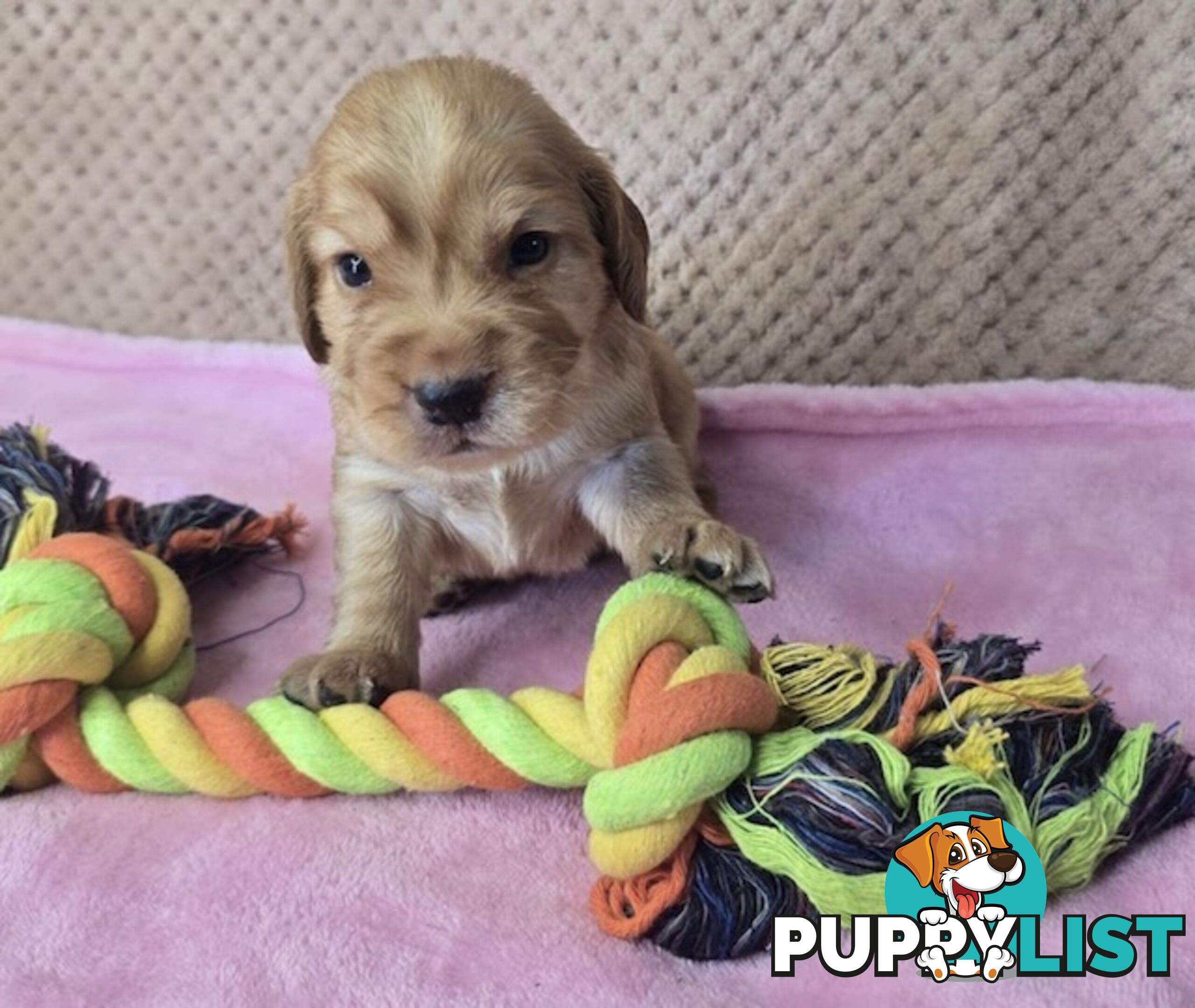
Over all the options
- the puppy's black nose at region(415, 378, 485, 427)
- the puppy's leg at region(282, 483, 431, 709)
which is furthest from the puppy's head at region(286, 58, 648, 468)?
the puppy's leg at region(282, 483, 431, 709)

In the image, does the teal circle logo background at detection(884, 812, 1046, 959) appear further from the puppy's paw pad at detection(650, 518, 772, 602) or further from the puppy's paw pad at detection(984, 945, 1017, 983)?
the puppy's paw pad at detection(650, 518, 772, 602)

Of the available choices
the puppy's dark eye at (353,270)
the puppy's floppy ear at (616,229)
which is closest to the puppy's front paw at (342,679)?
the puppy's dark eye at (353,270)

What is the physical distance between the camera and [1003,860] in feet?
4.32

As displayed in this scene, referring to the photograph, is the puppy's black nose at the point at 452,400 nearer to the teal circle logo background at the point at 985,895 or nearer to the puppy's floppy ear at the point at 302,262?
the puppy's floppy ear at the point at 302,262

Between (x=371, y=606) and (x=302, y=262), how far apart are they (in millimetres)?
535

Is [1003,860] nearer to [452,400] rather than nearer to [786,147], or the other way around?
[452,400]

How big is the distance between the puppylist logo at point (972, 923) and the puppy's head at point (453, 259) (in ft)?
2.35

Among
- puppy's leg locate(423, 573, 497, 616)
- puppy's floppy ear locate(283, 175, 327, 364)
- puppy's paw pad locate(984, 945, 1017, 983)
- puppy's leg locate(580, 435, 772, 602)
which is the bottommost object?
puppy's leg locate(423, 573, 497, 616)

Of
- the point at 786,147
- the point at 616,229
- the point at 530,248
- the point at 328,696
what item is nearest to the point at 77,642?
the point at 328,696

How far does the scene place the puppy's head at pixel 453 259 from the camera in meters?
1.62

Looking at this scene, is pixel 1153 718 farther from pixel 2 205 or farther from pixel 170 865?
pixel 2 205

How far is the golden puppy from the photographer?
1.66 metres

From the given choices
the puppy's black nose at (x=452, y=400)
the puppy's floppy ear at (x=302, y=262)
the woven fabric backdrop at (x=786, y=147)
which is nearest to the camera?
the puppy's black nose at (x=452, y=400)

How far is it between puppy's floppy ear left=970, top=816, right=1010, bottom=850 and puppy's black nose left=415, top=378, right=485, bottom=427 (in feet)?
2.49
